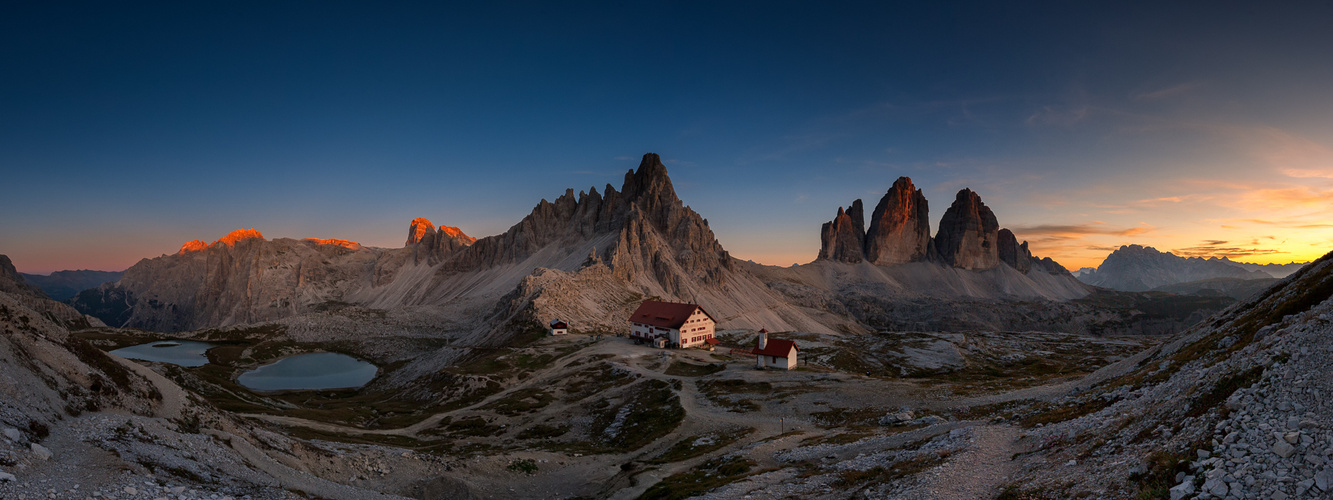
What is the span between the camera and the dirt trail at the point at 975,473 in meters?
26.2

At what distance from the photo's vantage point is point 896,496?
27.3 metres

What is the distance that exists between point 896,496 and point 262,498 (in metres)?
31.1

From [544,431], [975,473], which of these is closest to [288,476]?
[975,473]

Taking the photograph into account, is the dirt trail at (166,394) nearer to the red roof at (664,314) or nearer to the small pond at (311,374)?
the red roof at (664,314)

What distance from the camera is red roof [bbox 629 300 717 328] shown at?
124m

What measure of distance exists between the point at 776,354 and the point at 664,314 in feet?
131

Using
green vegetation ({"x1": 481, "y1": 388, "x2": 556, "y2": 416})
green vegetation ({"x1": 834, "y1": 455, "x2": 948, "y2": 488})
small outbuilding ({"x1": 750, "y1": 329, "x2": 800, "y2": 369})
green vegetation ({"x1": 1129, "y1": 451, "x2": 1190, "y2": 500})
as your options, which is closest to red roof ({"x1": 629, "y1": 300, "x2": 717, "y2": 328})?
small outbuilding ({"x1": 750, "y1": 329, "x2": 800, "y2": 369})

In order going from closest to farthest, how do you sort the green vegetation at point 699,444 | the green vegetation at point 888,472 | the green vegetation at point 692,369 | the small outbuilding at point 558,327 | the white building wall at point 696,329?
1. the green vegetation at point 888,472
2. the green vegetation at point 699,444
3. the green vegetation at point 692,369
4. the white building wall at point 696,329
5. the small outbuilding at point 558,327

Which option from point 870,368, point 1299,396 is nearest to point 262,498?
point 1299,396

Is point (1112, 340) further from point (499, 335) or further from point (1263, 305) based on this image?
point (499, 335)

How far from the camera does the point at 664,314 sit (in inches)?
5039

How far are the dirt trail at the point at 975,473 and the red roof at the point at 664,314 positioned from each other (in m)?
89.9

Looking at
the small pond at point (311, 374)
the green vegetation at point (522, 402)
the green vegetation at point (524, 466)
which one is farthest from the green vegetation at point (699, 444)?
the small pond at point (311, 374)

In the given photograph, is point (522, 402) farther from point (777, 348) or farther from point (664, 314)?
point (664, 314)
